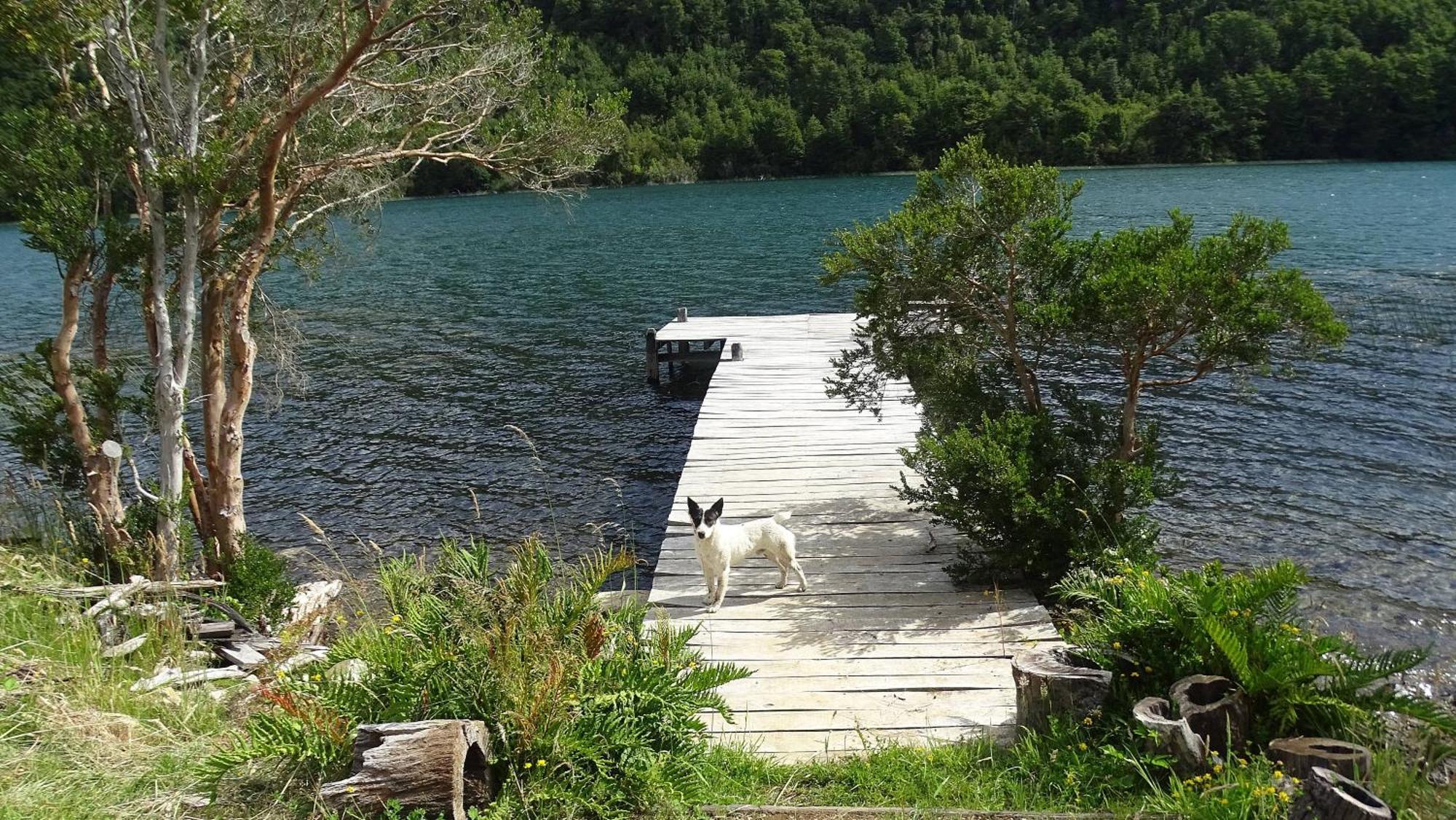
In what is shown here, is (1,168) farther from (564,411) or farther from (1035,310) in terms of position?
(564,411)

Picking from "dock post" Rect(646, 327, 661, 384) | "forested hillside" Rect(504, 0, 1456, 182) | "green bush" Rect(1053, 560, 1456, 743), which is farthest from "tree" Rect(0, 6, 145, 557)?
"forested hillside" Rect(504, 0, 1456, 182)

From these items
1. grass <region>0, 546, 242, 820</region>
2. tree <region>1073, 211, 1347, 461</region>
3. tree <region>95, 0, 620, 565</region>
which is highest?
tree <region>95, 0, 620, 565</region>

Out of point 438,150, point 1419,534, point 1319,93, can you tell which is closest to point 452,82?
point 438,150

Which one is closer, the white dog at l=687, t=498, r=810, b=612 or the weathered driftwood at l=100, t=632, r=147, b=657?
the weathered driftwood at l=100, t=632, r=147, b=657

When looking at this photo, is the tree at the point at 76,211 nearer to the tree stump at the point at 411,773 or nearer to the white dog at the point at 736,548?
the white dog at the point at 736,548

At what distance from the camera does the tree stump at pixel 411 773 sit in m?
3.92

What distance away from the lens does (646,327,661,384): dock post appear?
20984 mm

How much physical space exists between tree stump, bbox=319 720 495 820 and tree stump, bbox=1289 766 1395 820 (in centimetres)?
352

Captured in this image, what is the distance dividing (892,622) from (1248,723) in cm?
332

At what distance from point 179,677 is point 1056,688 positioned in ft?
18.5

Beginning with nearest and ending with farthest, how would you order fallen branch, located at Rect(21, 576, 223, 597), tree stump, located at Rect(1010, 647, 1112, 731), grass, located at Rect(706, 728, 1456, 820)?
grass, located at Rect(706, 728, 1456, 820)
tree stump, located at Rect(1010, 647, 1112, 731)
fallen branch, located at Rect(21, 576, 223, 597)

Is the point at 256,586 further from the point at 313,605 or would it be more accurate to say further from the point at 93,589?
the point at 93,589

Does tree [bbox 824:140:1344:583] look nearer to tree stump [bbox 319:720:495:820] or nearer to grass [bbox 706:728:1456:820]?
grass [bbox 706:728:1456:820]

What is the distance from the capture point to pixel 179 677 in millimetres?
6285
